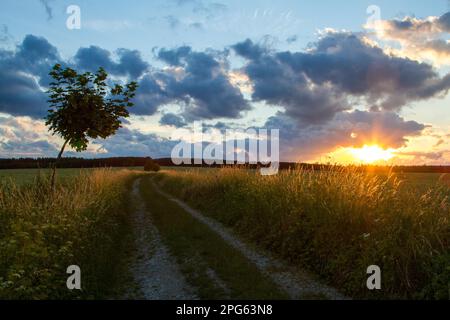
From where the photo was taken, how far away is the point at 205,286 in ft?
30.5

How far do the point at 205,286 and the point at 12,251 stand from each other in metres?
4.42

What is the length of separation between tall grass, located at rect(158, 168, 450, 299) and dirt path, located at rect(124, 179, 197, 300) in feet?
10.9

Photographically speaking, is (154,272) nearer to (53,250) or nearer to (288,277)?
(53,250)

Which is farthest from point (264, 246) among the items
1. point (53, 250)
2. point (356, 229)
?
point (53, 250)

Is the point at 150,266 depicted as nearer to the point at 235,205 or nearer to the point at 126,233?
the point at 126,233

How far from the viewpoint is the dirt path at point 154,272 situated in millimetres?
8992

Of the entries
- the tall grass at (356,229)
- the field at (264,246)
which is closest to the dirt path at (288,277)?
the field at (264,246)

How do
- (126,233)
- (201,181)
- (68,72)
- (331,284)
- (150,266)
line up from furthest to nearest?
(201,181), (68,72), (126,233), (150,266), (331,284)

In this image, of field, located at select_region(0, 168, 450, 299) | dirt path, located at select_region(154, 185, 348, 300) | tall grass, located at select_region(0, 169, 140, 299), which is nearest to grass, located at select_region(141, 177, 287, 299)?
field, located at select_region(0, 168, 450, 299)

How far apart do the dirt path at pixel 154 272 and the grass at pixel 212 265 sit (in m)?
0.26

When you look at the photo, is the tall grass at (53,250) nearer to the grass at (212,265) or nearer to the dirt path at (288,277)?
the grass at (212,265)

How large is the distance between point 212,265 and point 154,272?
1.59 meters

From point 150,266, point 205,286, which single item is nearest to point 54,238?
point 150,266
